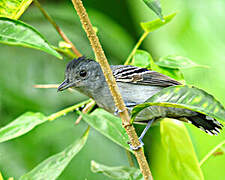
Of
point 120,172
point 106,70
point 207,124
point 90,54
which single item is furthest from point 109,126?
point 90,54

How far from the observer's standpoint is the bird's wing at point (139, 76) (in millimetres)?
1500

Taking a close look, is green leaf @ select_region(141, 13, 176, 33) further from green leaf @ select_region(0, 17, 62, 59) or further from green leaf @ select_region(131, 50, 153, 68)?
green leaf @ select_region(0, 17, 62, 59)

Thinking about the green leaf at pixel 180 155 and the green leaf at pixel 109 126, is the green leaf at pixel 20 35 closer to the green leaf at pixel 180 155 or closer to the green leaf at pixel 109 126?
the green leaf at pixel 109 126

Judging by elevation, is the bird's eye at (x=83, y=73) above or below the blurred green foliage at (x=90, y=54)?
above

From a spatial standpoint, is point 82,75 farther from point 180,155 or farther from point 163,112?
point 180,155

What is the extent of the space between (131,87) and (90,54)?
2.92 ft

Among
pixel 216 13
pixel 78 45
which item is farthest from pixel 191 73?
pixel 78 45

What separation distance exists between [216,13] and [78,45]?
0.87 meters

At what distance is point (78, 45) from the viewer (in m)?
2.41

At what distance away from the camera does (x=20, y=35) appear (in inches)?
34.8

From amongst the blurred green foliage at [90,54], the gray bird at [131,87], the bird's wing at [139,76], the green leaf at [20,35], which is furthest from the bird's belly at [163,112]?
the green leaf at [20,35]

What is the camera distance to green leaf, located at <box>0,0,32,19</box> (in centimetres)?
95

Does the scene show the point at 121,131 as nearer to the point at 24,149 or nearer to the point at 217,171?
the point at 217,171

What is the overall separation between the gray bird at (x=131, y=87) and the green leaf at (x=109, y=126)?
0.04 meters
